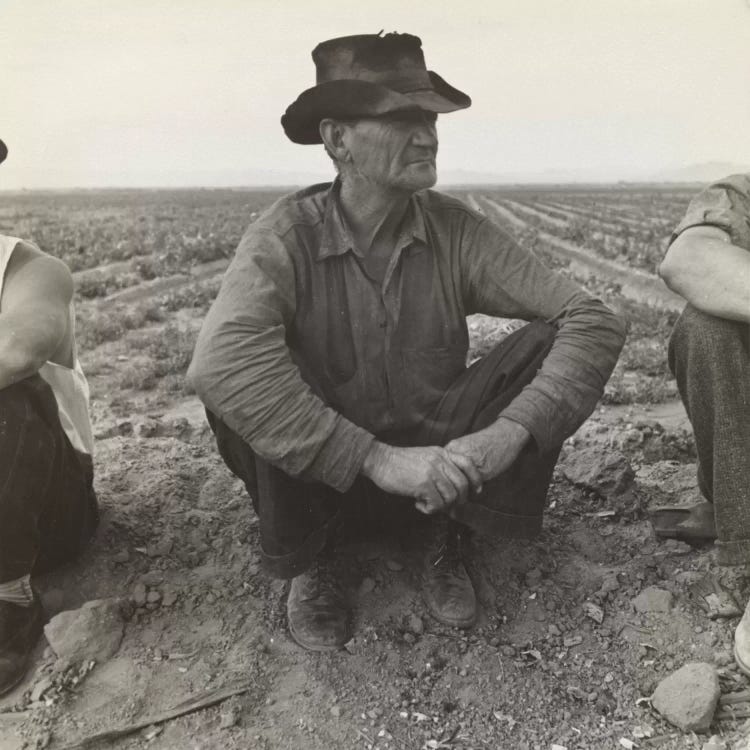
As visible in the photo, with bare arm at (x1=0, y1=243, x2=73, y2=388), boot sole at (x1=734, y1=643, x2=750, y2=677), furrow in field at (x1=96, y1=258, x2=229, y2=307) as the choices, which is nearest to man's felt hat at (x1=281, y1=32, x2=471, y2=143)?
bare arm at (x1=0, y1=243, x2=73, y2=388)

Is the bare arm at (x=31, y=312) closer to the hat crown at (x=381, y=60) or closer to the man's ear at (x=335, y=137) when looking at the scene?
the man's ear at (x=335, y=137)

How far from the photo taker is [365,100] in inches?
72.4

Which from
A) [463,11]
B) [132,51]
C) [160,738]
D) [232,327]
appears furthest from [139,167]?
[160,738]

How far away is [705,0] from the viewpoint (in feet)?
7.55

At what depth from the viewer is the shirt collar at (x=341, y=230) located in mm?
1938

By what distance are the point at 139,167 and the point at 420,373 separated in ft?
6.95

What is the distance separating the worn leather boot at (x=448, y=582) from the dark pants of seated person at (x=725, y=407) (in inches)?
26.8

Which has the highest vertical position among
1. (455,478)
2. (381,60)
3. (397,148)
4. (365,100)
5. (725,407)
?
(381,60)

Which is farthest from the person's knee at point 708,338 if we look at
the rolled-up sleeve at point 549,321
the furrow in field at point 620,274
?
the furrow in field at point 620,274

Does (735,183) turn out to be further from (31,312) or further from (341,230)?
(31,312)

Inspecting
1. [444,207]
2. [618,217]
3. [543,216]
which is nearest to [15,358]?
[444,207]

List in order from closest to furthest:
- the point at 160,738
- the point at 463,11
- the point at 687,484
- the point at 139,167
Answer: the point at 160,738
the point at 463,11
the point at 687,484
the point at 139,167

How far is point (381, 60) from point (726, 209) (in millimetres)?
994

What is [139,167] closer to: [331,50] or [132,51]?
[132,51]
